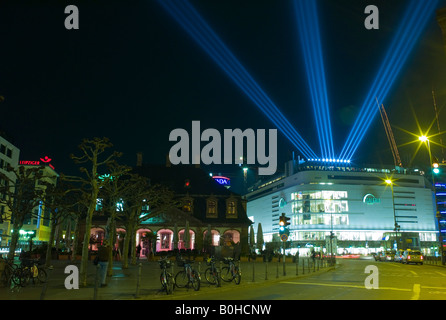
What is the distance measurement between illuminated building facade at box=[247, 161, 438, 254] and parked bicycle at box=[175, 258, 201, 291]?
123m

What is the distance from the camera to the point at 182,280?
52.7 feet

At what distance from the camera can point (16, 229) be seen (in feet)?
72.2

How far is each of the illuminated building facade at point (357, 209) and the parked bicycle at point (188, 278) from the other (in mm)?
122685

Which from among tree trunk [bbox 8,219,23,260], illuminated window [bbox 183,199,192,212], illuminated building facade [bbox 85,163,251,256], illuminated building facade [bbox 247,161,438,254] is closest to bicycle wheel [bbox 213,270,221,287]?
tree trunk [bbox 8,219,23,260]

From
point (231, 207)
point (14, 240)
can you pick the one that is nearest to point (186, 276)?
point (14, 240)

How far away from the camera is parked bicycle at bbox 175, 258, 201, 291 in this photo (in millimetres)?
15391

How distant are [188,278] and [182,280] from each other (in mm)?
571

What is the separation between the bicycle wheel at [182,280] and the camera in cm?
1593

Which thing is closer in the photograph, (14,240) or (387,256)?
(14,240)

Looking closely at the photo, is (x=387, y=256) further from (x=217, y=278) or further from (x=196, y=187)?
(x=217, y=278)

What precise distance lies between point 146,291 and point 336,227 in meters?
133

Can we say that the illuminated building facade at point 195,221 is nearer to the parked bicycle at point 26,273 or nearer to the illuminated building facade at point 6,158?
the parked bicycle at point 26,273

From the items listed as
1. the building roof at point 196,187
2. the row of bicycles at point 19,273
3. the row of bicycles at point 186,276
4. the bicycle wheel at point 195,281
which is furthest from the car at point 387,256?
the row of bicycles at point 19,273

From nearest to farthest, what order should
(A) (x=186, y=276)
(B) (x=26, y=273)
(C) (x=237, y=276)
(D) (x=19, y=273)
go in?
(A) (x=186, y=276) → (D) (x=19, y=273) → (B) (x=26, y=273) → (C) (x=237, y=276)
